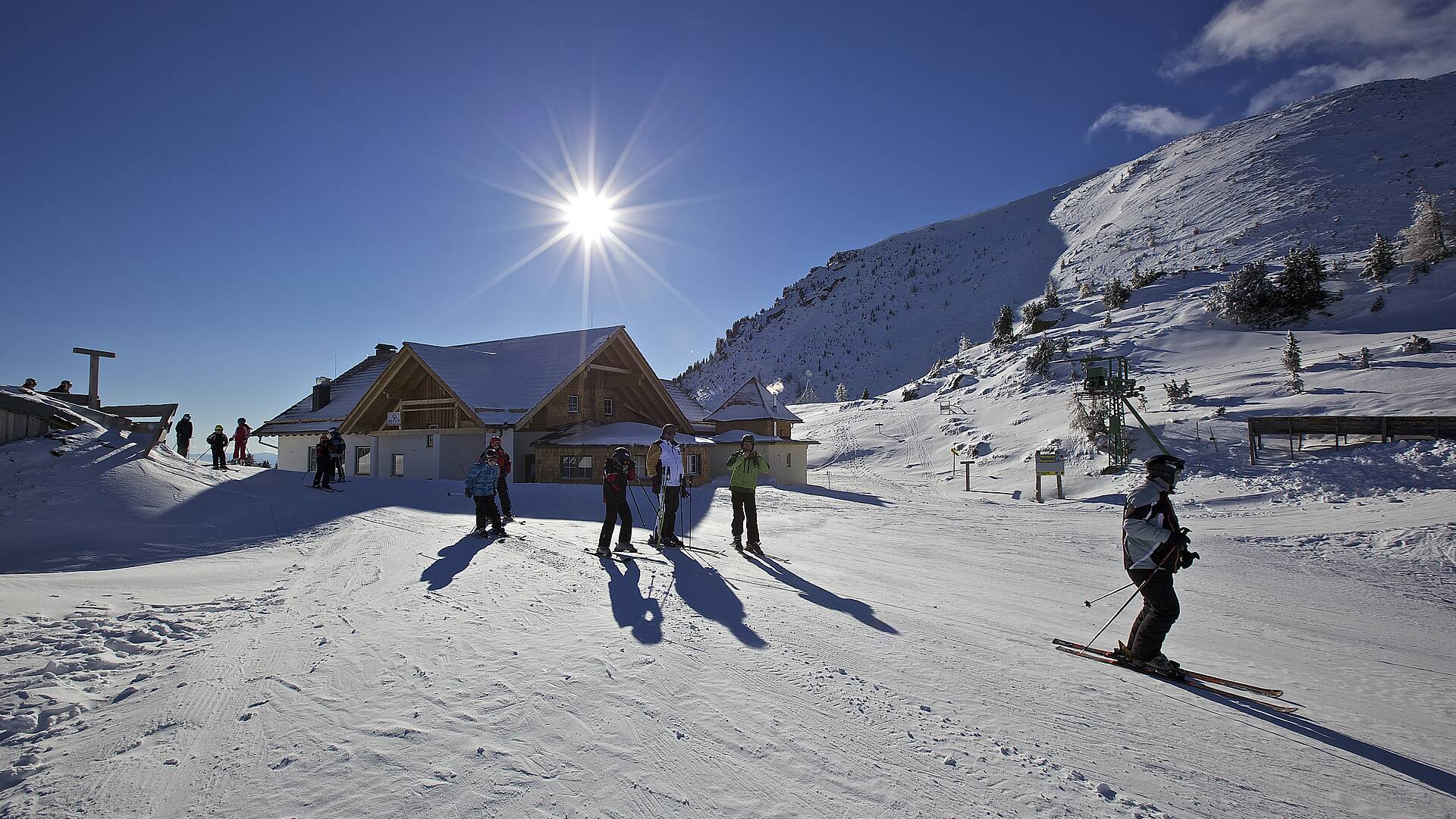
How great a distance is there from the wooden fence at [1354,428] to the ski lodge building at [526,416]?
56.1ft

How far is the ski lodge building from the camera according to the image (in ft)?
75.4

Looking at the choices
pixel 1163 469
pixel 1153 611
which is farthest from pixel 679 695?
pixel 1163 469

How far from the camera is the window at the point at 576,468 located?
2314 cm

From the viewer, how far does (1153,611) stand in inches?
185

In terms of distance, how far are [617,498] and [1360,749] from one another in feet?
24.4

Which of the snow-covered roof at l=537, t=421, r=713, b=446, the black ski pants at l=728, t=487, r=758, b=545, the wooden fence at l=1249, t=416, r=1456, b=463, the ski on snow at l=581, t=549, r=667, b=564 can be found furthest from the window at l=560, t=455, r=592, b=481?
the wooden fence at l=1249, t=416, r=1456, b=463

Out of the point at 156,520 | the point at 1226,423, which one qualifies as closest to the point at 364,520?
the point at 156,520

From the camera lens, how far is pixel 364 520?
1200 centimetres

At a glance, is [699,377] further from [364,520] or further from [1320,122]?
[364,520]

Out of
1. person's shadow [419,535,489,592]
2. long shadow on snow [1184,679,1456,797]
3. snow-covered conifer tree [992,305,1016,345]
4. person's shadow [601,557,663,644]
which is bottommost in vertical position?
long shadow on snow [1184,679,1456,797]

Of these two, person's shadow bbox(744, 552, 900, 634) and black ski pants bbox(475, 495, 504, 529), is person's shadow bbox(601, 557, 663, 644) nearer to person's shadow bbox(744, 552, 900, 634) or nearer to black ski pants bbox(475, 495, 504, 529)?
person's shadow bbox(744, 552, 900, 634)

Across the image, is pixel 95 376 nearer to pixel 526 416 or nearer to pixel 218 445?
pixel 218 445

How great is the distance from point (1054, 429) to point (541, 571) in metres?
25.5

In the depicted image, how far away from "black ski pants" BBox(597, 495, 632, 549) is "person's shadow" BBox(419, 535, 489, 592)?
5.65 ft
